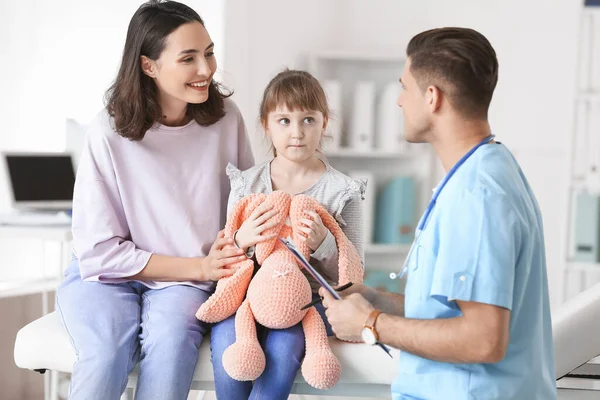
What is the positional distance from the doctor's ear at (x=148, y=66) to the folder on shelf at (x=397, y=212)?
207 centimetres

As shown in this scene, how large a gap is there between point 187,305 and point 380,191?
2308 millimetres

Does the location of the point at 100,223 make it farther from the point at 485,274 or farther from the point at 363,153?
the point at 363,153

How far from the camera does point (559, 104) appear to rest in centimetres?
382

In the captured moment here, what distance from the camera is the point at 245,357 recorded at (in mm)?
1502

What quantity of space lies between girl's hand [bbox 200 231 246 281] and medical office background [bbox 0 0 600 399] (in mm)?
1213

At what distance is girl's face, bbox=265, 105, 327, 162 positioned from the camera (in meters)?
1.77

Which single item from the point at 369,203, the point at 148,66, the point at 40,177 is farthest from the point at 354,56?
the point at 148,66

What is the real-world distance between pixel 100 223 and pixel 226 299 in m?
0.38

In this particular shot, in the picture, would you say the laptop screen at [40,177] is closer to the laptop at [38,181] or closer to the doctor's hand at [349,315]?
the laptop at [38,181]

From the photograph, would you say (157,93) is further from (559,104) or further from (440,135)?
(559,104)

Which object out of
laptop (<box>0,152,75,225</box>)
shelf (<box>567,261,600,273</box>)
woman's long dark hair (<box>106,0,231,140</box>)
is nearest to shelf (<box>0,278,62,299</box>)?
laptop (<box>0,152,75,225</box>)

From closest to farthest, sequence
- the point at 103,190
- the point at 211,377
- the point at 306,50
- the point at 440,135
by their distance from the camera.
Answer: the point at 440,135
the point at 211,377
the point at 103,190
the point at 306,50

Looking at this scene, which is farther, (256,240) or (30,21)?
(30,21)

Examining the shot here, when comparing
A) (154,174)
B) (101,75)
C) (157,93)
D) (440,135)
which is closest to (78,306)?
(154,174)
